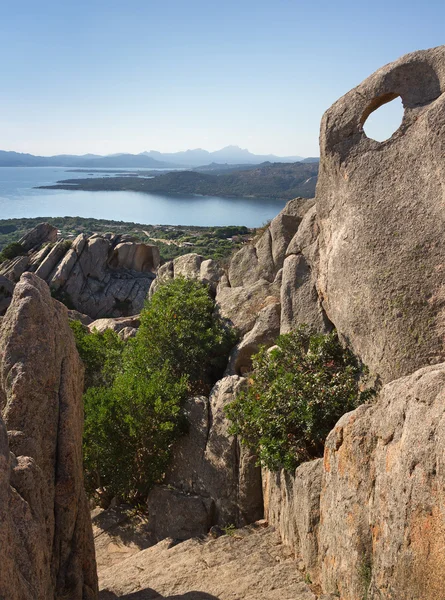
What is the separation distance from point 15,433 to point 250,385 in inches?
324

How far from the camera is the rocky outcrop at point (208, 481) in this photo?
16.8 metres

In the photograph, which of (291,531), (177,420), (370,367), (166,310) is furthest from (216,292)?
(291,531)

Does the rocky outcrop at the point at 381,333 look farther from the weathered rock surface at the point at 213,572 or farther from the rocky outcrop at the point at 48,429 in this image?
the rocky outcrop at the point at 48,429

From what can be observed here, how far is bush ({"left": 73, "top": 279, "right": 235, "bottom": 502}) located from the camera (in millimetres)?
18297

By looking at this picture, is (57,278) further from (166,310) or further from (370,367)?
(370,367)

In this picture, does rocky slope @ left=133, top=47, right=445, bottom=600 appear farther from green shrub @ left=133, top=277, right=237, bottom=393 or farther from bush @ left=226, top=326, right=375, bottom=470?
green shrub @ left=133, top=277, right=237, bottom=393

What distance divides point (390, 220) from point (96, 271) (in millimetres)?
48391

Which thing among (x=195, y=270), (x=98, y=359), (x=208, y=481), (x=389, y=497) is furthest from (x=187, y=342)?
(x=389, y=497)

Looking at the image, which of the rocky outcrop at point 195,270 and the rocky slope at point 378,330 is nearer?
the rocky slope at point 378,330

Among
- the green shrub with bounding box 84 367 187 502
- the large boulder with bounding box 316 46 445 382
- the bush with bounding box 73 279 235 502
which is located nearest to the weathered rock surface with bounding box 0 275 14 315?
the bush with bounding box 73 279 235 502

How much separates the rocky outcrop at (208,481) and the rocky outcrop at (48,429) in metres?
5.50

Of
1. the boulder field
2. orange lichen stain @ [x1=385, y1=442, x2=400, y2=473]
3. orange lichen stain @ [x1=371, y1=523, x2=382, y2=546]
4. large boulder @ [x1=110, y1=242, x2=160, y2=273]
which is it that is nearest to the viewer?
the boulder field

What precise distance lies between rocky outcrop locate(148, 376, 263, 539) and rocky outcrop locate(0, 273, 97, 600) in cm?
550

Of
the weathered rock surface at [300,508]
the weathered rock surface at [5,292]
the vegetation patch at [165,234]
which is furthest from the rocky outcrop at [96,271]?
the weathered rock surface at [300,508]
